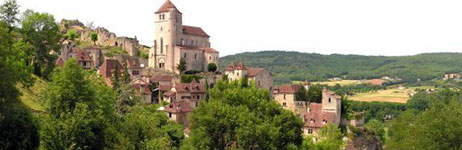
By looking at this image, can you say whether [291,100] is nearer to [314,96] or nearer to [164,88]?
[314,96]

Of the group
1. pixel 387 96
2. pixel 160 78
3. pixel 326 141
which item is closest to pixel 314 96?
pixel 326 141

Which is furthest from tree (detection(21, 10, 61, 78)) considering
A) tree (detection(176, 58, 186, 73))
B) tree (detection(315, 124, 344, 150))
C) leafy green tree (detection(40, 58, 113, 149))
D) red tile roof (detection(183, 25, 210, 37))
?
tree (detection(315, 124, 344, 150))

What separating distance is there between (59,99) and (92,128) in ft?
10.3

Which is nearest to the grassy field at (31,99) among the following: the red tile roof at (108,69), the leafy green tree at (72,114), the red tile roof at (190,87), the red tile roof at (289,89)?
the leafy green tree at (72,114)

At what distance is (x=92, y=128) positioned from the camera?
3541cm

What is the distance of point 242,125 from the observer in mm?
41219

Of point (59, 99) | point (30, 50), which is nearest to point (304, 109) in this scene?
point (30, 50)

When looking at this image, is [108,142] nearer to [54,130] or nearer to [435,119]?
[54,130]

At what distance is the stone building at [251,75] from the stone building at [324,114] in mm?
9964

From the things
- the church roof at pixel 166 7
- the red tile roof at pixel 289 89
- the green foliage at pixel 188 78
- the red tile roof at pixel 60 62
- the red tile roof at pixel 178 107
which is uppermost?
the church roof at pixel 166 7

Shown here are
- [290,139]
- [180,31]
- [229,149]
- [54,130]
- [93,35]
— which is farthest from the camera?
[93,35]

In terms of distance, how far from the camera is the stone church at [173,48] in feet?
277

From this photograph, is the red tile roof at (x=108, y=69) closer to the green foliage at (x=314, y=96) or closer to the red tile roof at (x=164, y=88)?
the red tile roof at (x=164, y=88)

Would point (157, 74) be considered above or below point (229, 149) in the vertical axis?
above
